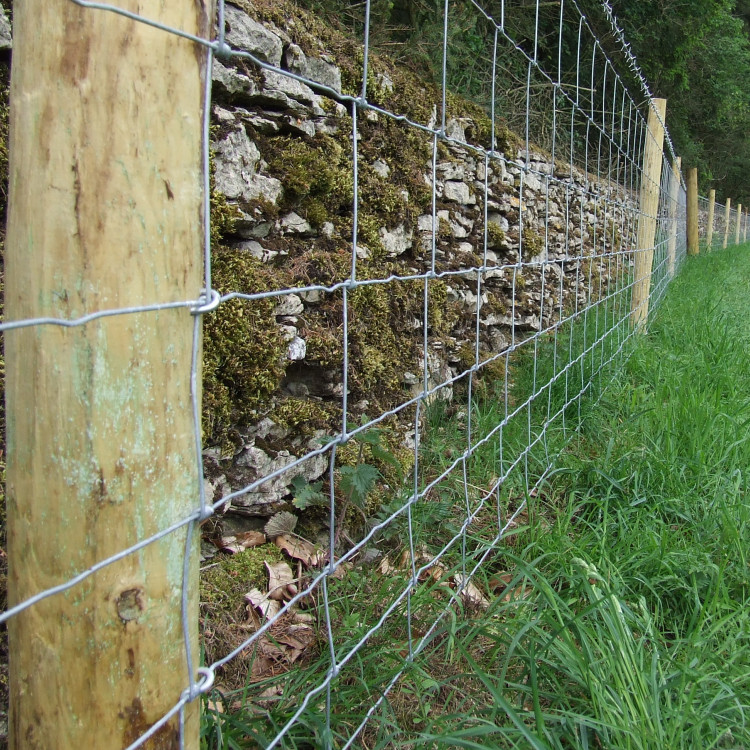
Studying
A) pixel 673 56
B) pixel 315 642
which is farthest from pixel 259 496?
pixel 673 56

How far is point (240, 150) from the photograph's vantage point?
1851mm

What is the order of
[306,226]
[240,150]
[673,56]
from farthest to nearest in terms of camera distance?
1. [673,56]
2. [306,226]
3. [240,150]

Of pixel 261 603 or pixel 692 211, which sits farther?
pixel 692 211

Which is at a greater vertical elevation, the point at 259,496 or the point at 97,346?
→ the point at 97,346

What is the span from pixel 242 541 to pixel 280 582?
0.55ft

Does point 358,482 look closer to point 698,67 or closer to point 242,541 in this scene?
point 242,541

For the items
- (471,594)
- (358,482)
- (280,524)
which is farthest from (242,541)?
(471,594)

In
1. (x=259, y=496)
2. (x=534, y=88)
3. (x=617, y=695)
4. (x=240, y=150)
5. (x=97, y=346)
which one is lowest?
(x=617, y=695)

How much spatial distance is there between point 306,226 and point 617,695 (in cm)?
155

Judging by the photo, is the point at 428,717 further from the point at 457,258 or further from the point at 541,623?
the point at 457,258

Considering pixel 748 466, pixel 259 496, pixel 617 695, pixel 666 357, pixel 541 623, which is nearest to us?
pixel 617 695

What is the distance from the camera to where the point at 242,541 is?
1.95 metres

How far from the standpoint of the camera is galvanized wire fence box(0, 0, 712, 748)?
1.31 meters

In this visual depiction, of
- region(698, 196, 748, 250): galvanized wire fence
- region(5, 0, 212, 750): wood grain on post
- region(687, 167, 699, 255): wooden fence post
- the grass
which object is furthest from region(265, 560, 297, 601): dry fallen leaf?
region(698, 196, 748, 250): galvanized wire fence
